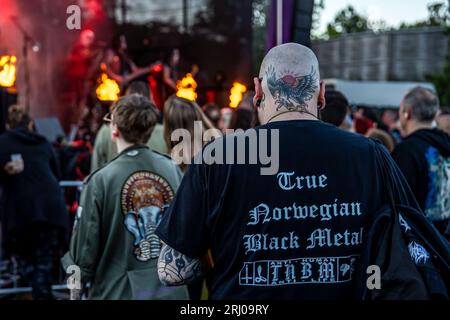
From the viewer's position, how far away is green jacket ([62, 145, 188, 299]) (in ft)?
12.2

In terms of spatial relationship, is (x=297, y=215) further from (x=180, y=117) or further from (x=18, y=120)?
(x=18, y=120)

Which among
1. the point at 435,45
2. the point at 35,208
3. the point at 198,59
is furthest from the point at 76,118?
the point at 435,45

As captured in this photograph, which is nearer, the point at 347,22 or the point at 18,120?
the point at 18,120

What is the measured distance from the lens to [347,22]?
68.5m

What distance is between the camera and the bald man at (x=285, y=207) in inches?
92.7

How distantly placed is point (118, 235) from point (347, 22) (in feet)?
222

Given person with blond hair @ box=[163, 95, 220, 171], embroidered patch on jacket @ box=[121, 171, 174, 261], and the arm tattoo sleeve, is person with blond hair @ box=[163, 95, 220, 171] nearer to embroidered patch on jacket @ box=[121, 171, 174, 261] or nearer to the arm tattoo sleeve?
embroidered patch on jacket @ box=[121, 171, 174, 261]

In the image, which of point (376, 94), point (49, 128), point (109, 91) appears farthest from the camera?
point (376, 94)

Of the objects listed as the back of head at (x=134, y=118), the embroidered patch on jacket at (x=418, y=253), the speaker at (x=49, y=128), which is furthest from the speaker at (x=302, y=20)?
the speaker at (x=49, y=128)

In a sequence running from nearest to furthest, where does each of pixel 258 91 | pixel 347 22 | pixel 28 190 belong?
1. pixel 258 91
2. pixel 28 190
3. pixel 347 22

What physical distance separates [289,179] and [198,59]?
14.8 m

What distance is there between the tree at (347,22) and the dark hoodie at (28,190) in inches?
2446

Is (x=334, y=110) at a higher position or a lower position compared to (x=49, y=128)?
higher

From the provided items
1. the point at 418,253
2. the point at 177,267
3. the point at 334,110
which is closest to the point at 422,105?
the point at 334,110
